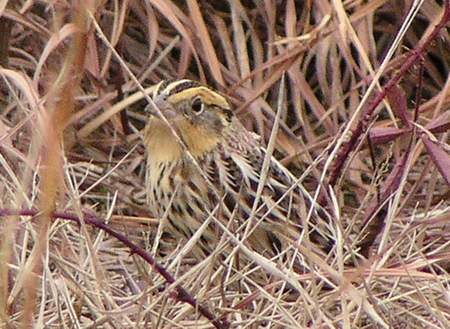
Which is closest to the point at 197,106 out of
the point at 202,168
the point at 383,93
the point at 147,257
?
the point at 202,168

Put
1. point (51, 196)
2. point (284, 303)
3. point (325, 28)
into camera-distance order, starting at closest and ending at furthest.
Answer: point (51, 196)
point (284, 303)
point (325, 28)

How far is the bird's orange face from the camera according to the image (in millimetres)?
2926

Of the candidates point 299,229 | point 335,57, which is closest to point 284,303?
point 299,229

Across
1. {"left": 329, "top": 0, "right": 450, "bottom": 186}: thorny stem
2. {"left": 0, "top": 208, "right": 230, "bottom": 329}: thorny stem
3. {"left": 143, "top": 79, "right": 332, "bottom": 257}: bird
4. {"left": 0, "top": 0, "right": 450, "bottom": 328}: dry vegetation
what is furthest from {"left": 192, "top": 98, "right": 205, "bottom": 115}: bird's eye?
{"left": 0, "top": 208, "right": 230, "bottom": 329}: thorny stem

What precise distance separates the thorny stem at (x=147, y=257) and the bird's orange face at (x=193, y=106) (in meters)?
0.79

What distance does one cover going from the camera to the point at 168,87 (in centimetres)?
295

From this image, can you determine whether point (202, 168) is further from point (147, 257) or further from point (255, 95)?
point (147, 257)

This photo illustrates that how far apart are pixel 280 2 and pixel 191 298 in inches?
61.6

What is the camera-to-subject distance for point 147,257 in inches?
81.7

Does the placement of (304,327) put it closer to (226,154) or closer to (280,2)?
(226,154)

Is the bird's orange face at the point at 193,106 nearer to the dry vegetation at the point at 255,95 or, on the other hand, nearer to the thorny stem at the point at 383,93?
the dry vegetation at the point at 255,95

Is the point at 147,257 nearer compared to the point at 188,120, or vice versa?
the point at 147,257

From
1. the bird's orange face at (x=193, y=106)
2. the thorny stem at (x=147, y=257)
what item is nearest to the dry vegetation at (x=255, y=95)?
the bird's orange face at (x=193, y=106)

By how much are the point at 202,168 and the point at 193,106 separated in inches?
5.3
